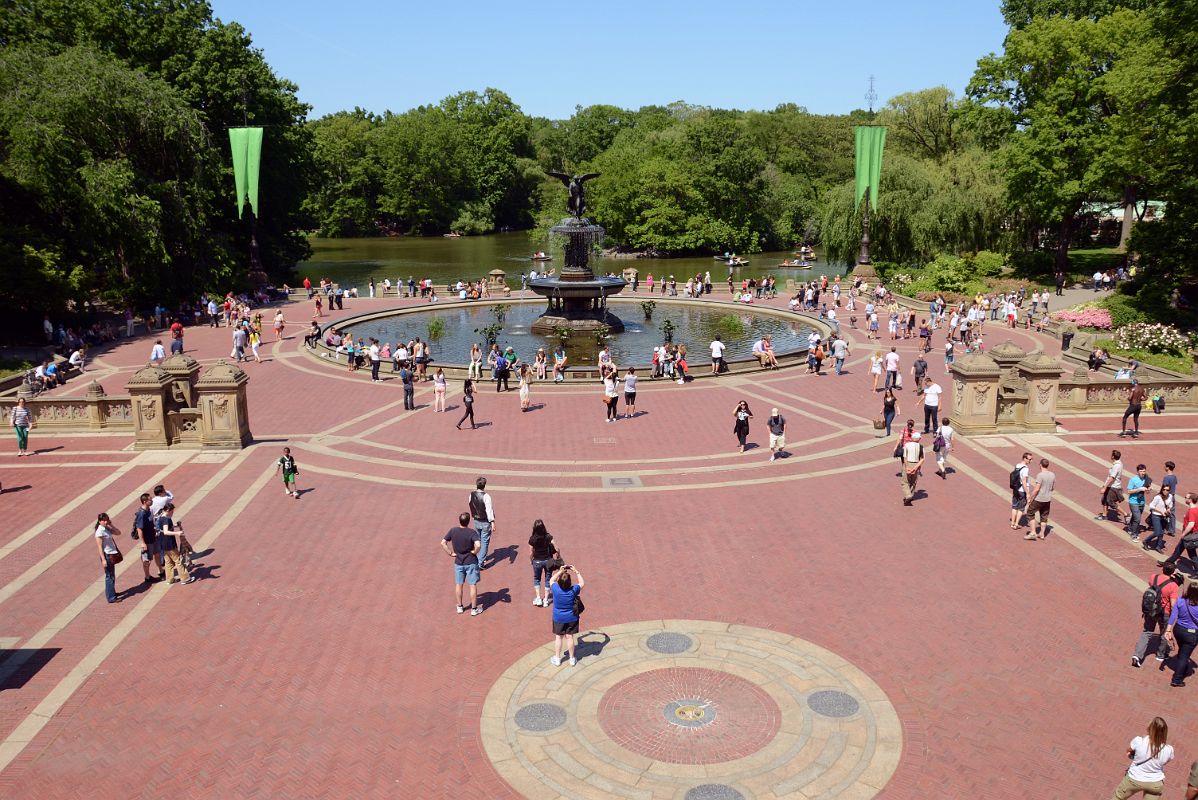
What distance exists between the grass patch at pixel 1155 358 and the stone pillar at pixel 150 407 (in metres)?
29.3

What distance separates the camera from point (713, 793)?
9133mm

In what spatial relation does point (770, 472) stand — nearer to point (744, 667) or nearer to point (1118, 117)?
point (744, 667)

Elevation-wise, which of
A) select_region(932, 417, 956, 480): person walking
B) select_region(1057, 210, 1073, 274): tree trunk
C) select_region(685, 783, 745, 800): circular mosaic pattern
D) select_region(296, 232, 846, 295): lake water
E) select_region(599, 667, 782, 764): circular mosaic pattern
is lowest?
select_region(685, 783, 745, 800): circular mosaic pattern

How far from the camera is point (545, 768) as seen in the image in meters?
9.59

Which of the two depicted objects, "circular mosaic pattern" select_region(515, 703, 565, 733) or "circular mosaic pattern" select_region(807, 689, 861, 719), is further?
"circular mosaic pattern" select_region(807, 689, 861, 719)

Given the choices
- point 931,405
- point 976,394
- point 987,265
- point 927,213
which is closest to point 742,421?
point 931,405

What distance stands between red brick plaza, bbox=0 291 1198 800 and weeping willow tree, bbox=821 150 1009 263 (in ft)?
126

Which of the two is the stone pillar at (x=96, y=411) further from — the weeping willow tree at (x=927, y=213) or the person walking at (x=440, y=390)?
the weeping willow tree at (x=927, y=213)

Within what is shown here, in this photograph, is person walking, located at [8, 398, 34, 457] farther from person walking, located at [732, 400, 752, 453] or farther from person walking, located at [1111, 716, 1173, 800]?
person walking, located at [1111, 716, 1173, 800]

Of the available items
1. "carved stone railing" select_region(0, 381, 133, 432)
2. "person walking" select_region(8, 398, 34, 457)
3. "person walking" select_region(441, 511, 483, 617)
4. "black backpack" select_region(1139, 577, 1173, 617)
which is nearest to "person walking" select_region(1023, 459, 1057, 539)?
"black backpack" select_region(1139, 577, 1173, 617)

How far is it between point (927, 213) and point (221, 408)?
48.0 m

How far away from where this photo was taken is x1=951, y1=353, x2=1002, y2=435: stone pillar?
21.8 m

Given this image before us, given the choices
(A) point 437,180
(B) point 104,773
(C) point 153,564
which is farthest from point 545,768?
(A) point 437,180

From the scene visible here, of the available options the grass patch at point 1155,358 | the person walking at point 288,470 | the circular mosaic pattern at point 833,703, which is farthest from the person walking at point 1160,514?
the grass patch at point 1155,358
